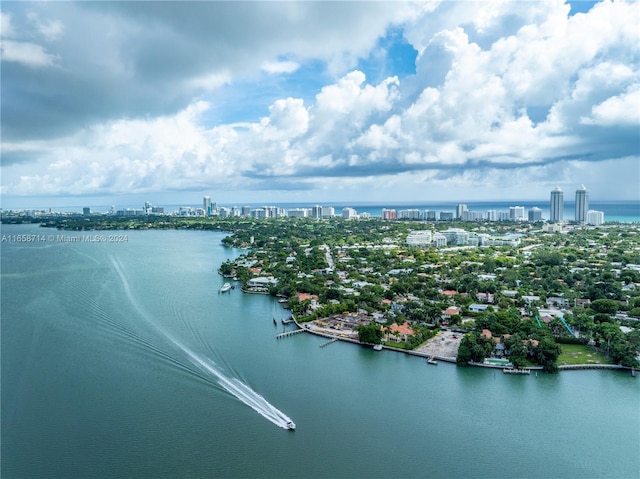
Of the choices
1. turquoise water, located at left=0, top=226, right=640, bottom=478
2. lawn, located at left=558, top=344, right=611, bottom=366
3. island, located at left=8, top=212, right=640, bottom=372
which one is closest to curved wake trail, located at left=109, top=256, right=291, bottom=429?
turquoise water, located at left=0, top=226, right=640, bottom=478

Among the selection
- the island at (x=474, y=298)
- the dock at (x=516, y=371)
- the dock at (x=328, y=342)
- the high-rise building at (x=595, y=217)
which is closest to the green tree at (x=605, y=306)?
the island at (x=474, y=298)

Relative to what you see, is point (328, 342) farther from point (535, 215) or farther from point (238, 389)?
point (535, 215)

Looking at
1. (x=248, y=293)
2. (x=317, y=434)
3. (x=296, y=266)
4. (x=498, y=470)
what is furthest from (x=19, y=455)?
(x=296, y=266)

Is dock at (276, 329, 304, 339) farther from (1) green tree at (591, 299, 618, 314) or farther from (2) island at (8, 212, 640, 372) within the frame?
(1) green tree at (591, 299, 618, 314)

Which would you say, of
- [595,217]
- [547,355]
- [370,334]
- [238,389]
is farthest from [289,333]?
[595,217]

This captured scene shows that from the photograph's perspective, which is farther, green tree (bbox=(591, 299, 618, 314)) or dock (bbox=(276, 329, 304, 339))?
green tree (bbox=(591, 299, 618, 314))

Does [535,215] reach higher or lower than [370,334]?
higher
